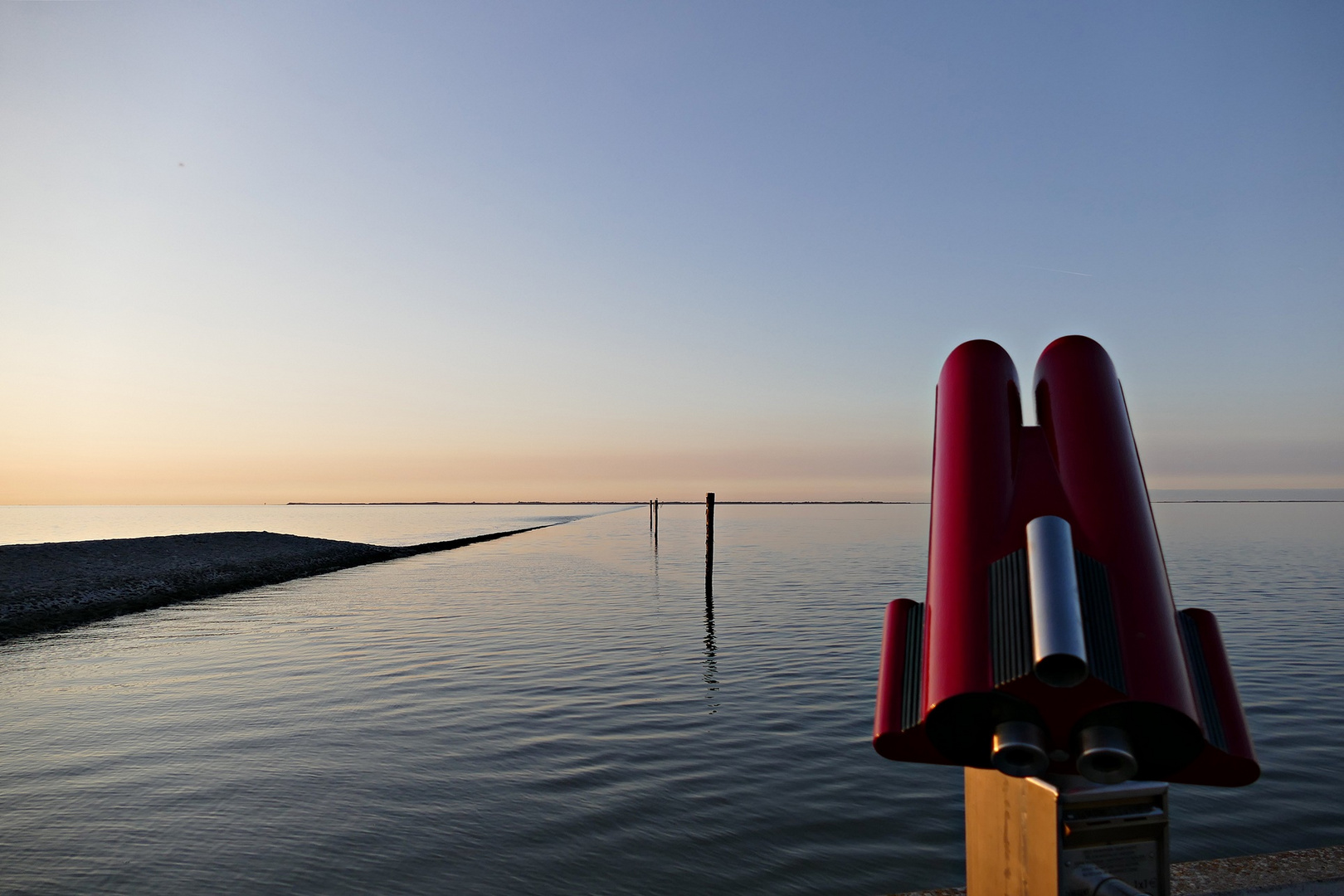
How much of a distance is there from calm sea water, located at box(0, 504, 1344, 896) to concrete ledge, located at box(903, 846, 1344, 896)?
2.03 metres

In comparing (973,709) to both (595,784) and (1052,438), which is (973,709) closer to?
(1052,438)

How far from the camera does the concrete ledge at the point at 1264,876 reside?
351 centimetres

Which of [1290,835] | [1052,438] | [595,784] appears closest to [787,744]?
[595,784]

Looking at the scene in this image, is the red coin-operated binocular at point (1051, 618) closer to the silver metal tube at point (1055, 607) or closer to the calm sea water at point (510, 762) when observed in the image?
the silver metal tube at point (1055, 607)

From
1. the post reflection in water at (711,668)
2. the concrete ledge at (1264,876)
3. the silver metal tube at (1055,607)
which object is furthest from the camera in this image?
the post reflection in water at (711,668)

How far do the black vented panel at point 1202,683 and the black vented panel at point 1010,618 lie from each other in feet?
1.39

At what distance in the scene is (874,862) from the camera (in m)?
5.94

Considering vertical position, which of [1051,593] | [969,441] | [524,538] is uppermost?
[969,441]

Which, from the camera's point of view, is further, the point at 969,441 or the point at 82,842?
the point at 82,842

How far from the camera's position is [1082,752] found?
1.69 m

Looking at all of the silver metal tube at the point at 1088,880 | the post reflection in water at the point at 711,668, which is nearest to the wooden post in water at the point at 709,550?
the post reflection in water at the point at 711,668

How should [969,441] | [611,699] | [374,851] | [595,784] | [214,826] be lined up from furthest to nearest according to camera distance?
[611,699], [595,784], [214,826], [374,851], [969,441]

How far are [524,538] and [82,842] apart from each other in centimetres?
5776

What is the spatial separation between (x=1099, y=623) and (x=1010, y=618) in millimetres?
180
